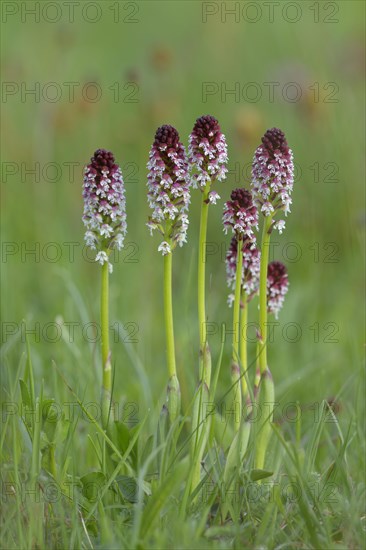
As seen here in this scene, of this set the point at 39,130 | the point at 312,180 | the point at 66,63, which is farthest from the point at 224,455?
the point at 66,63

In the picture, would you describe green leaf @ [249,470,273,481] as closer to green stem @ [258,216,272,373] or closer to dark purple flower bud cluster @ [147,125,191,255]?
green stem @ [258,216,272,373]

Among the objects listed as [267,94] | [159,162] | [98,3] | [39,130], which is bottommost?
[159,162]

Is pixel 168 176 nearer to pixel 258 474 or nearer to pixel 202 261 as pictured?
pixel 202 261

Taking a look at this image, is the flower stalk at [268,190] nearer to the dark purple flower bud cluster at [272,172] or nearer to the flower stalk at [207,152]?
the dark purple flower bud cluster at [272,172]

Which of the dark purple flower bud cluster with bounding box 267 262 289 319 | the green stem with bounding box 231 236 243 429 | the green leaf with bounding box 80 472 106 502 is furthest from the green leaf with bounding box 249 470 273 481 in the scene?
the dark purple flower bud cluster with bounding box 267 262 289 319

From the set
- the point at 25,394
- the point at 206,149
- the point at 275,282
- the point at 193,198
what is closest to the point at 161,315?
the point at 193,198

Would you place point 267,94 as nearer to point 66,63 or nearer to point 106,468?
point 66,63
